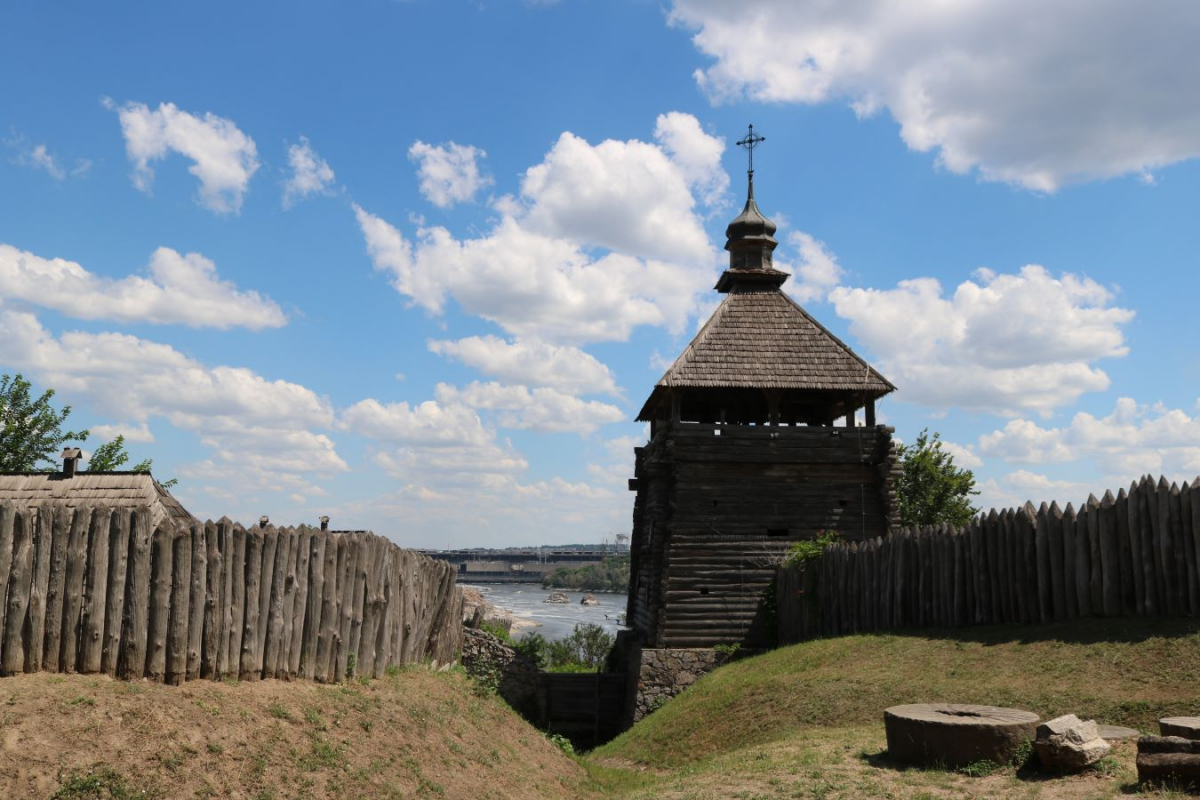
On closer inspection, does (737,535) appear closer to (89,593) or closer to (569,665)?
(569,665)

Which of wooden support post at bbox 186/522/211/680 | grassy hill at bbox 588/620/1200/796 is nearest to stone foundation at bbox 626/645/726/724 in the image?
grassy hill at bbox 588/620/1200/796

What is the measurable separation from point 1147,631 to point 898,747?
457 cm

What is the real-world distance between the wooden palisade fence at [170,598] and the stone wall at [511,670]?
13.0 m

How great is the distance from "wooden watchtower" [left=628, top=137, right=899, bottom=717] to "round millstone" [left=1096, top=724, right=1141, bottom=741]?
13.5m

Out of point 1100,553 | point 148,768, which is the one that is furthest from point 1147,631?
point 148,768

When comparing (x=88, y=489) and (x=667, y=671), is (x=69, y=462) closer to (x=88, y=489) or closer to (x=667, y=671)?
(x=88, y=489)

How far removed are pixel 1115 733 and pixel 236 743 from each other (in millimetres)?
8371

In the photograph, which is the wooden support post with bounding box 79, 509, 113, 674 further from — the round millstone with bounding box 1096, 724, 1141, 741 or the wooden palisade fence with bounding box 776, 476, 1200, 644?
the wooden palisade fence with bounding box 776, 476, 1200, 644

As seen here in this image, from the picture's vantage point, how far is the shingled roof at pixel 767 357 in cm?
2456

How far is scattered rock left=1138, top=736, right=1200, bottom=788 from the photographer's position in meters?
7.56

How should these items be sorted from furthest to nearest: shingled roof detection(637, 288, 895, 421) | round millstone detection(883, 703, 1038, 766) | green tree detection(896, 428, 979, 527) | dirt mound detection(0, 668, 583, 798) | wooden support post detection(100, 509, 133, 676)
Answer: green tree detection(896, 428, 979, 527) < shingled roof detection(637, 288, 895, 421) < round millstone detection(883, 703, 1038, 766) < wooden support post detection(100, 509, 133, 676) < dirt mound detection(0, 668, 583, 798)

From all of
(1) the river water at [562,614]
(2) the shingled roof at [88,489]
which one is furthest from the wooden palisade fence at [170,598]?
(1) the river water at [562,614]

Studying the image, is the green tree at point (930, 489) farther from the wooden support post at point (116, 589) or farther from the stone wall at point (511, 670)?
the wooden support post at point (116, 589)

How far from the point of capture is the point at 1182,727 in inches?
319
